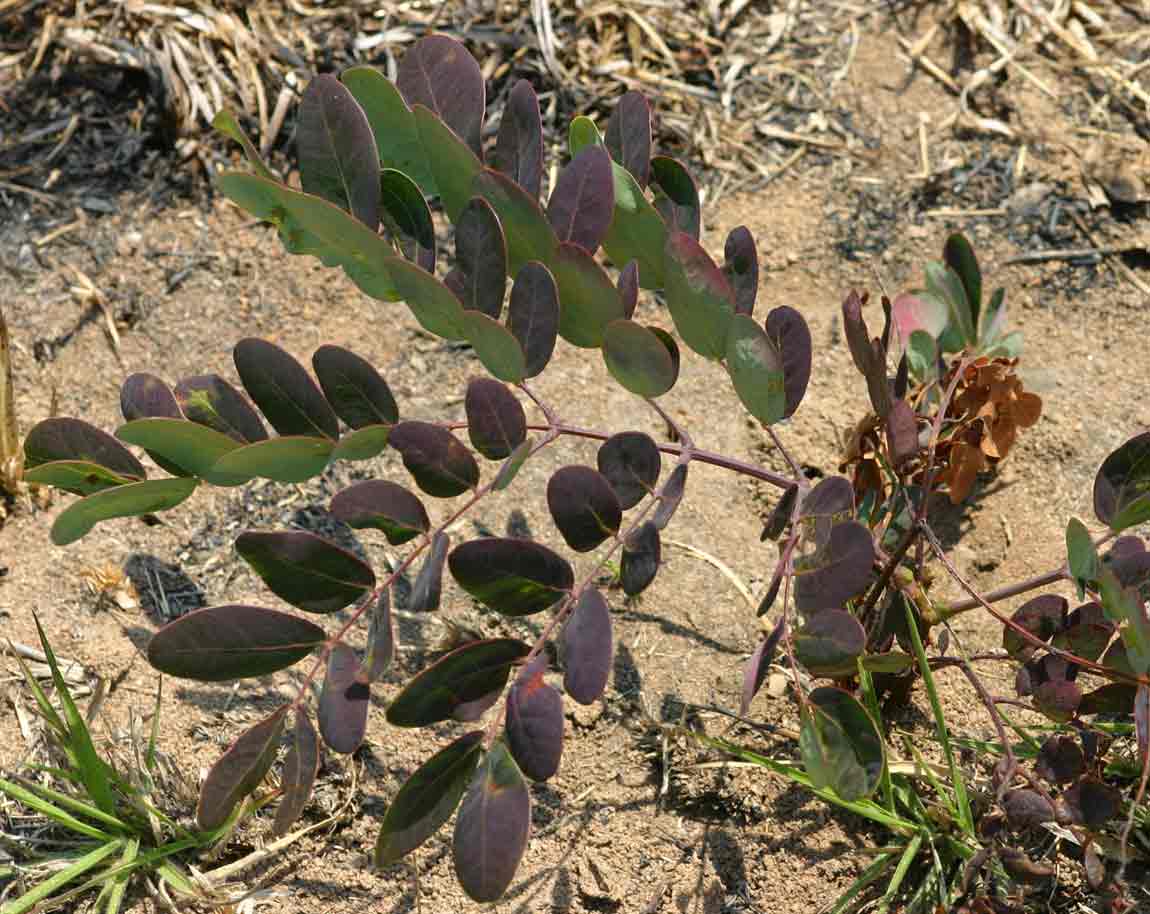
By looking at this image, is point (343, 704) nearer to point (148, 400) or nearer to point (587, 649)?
point (587, 649)

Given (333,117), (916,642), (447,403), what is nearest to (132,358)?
(447,403)

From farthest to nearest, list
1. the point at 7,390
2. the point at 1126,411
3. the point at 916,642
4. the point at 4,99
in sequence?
the point at 4,99 < the point at 1126,411 < the point at 7,390 < the point at 916,642

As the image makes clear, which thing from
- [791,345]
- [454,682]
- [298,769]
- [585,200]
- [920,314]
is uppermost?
[585,200]

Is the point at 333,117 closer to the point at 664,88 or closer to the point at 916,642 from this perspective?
the point at 916,642

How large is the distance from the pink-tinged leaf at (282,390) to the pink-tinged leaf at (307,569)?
0.38 feet

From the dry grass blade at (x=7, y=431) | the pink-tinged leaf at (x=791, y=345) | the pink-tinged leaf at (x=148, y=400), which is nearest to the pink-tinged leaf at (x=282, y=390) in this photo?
the pink-tinged leaf at (x=148, y=400)

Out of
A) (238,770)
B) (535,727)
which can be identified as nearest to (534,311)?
(535,727)

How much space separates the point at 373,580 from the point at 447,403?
784 mm

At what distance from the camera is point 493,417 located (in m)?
1.15

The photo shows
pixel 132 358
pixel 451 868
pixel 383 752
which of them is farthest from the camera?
pixel 132 358

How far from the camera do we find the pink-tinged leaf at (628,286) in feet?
3.83

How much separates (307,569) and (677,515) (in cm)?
75

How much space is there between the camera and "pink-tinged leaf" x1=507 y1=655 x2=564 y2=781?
1.06 meters

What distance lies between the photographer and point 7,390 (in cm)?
172
